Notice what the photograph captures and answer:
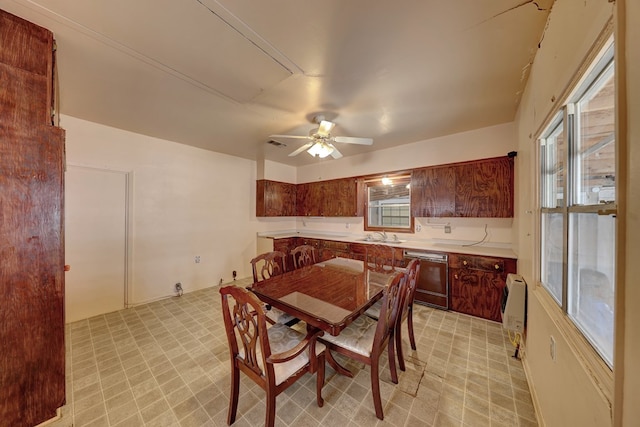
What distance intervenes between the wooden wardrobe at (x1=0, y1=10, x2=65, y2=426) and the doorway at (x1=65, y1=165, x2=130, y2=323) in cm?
185

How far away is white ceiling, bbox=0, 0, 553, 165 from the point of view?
126 cm

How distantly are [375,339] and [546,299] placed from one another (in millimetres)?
1118

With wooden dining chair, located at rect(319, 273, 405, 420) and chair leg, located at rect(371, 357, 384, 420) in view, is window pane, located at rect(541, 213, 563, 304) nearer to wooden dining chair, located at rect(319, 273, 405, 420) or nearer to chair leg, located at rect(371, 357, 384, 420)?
wooden dining chair, located at rect(319, 273, 405, 420)

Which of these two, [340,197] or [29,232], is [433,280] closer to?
[340,197]

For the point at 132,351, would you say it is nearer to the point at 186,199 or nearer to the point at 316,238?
the point at 186,199

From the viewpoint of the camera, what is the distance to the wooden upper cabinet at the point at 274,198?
4602mm

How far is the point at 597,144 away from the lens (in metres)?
0.92

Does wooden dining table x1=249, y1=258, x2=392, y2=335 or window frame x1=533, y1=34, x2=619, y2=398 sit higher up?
window frame x1=533, y1=34, x2=619, y2=398

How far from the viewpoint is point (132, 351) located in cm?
216

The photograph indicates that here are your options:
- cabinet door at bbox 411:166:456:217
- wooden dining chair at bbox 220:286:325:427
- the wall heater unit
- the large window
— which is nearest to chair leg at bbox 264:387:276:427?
wooden dining chair at bbox 220:286:325:427

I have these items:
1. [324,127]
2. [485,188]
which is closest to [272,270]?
[324,127]

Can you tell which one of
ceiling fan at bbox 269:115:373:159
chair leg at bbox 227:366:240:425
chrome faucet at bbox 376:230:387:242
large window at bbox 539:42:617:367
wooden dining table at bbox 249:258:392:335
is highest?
ceiling fan at bbox 269:115:373:159

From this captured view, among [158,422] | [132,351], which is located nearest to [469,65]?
[158,422]

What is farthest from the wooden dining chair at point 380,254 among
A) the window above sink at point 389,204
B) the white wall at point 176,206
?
the white wall at point 176,206
